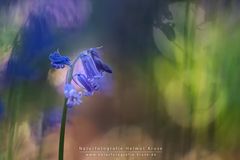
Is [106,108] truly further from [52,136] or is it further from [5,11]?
[5,11]

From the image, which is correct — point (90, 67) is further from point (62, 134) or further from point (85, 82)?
point (62, 134)

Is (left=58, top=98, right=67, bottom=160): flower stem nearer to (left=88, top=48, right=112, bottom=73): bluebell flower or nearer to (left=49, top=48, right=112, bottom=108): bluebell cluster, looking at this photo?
(left=49, top=48, right=112, bottom=108): bluebell cluster

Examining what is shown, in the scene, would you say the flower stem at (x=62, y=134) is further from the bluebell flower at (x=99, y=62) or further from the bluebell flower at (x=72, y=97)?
the bluebell flower at (x=99, y=62)

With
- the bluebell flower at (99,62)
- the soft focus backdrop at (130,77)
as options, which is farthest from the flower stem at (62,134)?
the bluebell flower at (99,62)

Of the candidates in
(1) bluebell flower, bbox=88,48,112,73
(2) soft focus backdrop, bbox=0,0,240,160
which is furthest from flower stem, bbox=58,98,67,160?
(1) bluebell flower, bbox=88,48,112,73

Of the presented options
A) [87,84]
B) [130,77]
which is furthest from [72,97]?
[130,77]
